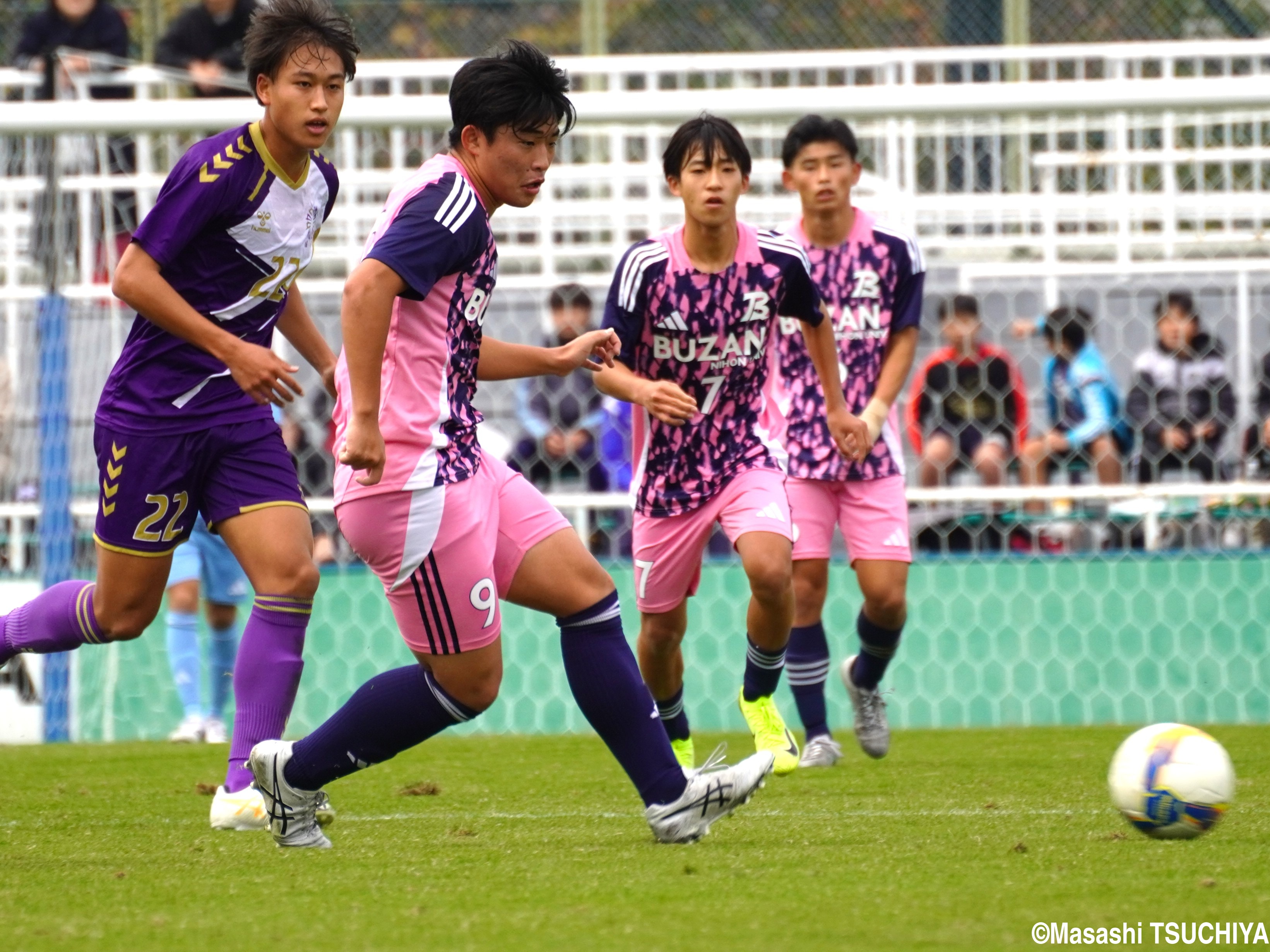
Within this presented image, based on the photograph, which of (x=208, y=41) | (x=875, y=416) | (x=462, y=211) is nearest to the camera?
(x=462, y=211)

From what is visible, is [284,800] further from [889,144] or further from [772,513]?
[889,144]

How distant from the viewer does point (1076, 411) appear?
29.1 ft

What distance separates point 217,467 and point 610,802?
5.18 ft

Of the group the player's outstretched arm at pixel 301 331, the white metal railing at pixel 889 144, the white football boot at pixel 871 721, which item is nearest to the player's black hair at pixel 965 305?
the white metal railing at pixel 889 144

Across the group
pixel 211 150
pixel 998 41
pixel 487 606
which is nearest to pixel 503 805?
pixel 487 606

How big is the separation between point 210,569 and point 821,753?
2.87 metres

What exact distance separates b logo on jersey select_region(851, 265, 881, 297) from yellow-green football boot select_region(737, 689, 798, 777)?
1497mm

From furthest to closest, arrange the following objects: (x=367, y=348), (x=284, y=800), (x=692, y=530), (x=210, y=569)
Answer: (x=210, y=569) → (x=692, y=530) → (x=284, y=800) → (x=367, y=348)

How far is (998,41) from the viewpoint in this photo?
39.9 feet

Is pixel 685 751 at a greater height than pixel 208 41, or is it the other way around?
pixel 208 41

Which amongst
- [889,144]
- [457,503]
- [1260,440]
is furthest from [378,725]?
[889,144]

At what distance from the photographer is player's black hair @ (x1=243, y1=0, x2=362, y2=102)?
4.45m

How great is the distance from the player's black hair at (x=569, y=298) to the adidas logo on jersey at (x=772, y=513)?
12.4 feet

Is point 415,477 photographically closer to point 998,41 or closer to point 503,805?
point 503,805
